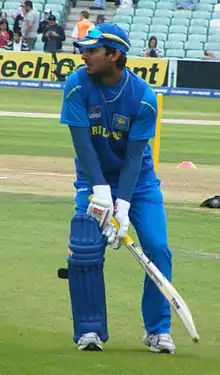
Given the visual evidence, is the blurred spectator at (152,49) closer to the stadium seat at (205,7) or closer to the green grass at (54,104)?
the green grass at (54,104)

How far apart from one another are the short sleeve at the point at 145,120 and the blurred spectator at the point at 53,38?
27.7 meters

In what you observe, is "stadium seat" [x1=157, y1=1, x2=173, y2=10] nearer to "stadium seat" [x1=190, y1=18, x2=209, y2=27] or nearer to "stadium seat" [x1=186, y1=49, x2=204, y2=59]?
"stadium seat" [x1=190, y1=18, x2=209, y2=27]

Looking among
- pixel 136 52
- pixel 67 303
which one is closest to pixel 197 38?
pixel 136 52

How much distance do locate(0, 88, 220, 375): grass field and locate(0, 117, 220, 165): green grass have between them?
8 centimetres

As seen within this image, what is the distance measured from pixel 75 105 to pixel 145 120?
0.40m

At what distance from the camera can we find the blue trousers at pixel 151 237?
6367 mm

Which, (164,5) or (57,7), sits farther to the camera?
(57,7)

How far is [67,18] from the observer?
38.9 meters

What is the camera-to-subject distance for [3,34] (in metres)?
34.4

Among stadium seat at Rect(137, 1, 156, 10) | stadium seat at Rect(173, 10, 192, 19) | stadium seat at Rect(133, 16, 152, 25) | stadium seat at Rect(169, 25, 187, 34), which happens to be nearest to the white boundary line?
stadium seat at Rect(169, 25, 187, 34)

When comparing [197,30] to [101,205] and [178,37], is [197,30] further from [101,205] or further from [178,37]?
[101,205]

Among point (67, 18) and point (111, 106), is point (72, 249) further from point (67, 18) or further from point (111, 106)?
point (67, 18)

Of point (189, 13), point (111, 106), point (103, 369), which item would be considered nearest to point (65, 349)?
point (103, 369)

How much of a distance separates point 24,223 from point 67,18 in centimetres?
2833
